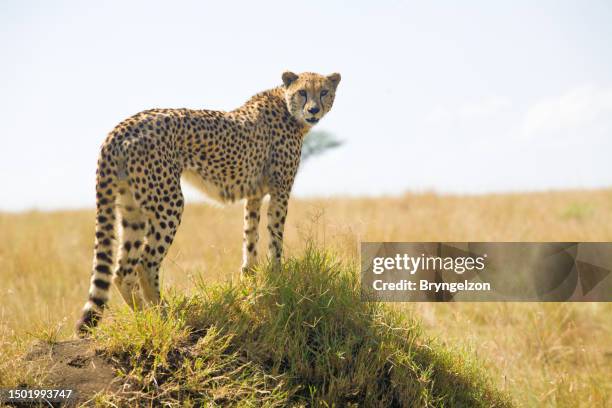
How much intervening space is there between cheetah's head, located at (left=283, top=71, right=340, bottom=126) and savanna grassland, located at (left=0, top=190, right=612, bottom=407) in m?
0.65

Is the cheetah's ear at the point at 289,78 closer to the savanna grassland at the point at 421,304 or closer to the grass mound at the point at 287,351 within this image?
the savanna grassland at the point at 421,304

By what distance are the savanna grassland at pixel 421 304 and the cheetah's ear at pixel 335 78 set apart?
874 millimetres

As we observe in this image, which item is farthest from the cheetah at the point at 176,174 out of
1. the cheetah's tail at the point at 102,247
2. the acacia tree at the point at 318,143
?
the acacia tree at the point at 318,143

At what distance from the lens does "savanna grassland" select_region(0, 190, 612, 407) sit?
167 inches

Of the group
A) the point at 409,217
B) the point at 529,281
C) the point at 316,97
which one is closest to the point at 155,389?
the point at 316,97

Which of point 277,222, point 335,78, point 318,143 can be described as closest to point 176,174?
point 277,222

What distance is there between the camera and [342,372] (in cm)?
332

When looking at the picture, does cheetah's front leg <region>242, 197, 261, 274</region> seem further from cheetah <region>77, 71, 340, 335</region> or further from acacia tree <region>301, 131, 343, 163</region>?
acacia tree <region>301, 131, 343, 163</region>

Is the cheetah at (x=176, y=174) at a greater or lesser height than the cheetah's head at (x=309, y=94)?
lesser

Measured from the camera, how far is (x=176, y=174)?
141 inches

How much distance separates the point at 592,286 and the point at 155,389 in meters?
4.82

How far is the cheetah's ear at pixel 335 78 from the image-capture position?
4320 mm

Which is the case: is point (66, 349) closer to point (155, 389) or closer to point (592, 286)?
point (155, 389)

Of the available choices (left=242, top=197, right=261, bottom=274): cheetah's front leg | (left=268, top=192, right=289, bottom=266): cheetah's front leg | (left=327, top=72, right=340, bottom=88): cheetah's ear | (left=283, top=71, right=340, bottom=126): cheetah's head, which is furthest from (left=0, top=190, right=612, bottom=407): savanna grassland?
(left=327, top=72, right=340, bottom=88): cheetah's ear
